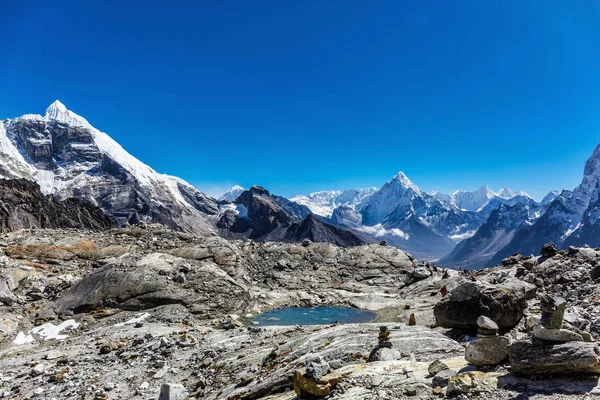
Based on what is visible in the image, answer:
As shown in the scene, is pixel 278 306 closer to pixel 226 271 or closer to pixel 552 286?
pixel 226 271

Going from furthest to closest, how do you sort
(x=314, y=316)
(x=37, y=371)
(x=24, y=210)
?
(x=24, y=210) → (x=314, y=316) → (x=37, y=371)

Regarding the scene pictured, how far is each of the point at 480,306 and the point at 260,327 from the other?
1782cm

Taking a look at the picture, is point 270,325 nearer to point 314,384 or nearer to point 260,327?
point 260,327

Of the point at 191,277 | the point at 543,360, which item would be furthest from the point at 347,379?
the point at 191,277

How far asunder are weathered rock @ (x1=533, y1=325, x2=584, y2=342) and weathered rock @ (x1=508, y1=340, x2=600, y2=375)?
7.1 inches

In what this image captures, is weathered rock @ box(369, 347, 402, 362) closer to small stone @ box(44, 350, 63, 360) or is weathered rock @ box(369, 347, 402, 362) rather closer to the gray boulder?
small stone @ box(44, 350, 63, 360)

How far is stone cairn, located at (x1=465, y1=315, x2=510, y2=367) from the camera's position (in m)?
14.4

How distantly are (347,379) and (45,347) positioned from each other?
89.4 feet

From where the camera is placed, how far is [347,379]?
46.0ft

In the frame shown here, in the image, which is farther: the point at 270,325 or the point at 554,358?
the point at 270,325

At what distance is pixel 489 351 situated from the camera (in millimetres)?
14445

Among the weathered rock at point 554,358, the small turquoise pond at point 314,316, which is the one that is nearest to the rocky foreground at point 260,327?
the weathered rock at point 554,358

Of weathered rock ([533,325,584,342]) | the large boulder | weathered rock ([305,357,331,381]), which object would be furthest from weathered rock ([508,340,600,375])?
the large boulder

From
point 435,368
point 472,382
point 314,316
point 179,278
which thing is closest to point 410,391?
point 435,368
